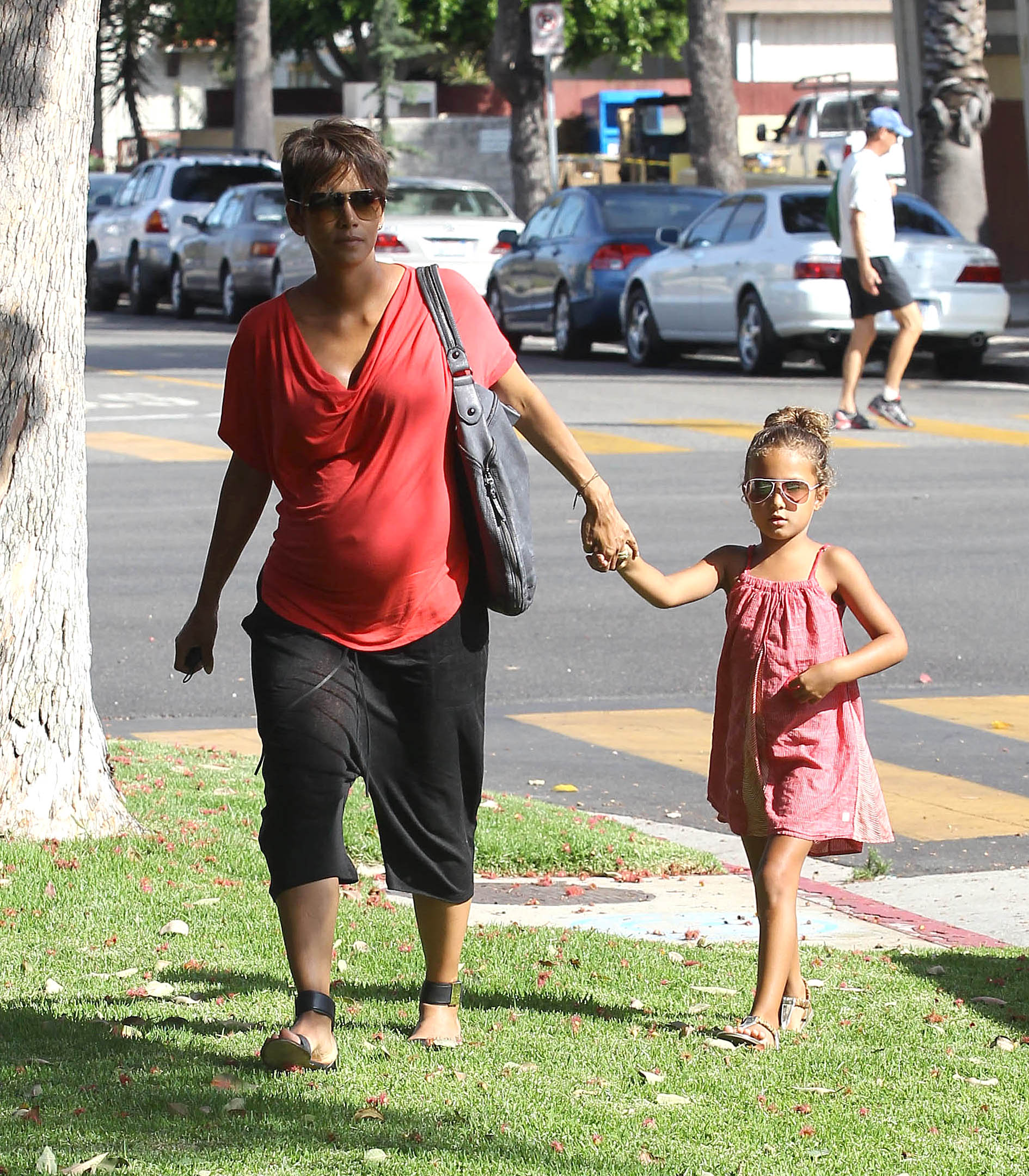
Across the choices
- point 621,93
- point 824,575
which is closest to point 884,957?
point 824,575

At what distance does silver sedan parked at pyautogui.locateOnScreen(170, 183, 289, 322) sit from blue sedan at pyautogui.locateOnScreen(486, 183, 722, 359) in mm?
4152

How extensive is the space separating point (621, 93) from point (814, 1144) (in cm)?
5385

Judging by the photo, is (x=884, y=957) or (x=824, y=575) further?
(x=884, y=957)

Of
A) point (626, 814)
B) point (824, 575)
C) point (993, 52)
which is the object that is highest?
point (993, 52)

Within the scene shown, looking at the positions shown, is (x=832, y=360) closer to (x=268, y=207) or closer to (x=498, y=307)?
(x=498, y=307)

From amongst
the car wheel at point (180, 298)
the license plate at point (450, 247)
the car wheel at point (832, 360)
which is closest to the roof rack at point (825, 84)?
the car wheel at point (180, 298)

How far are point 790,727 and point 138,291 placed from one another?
1091 inches

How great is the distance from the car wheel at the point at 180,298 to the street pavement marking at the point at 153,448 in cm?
1366

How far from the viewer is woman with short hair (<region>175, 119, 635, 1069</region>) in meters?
4.12

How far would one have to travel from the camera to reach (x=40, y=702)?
19.3 feet

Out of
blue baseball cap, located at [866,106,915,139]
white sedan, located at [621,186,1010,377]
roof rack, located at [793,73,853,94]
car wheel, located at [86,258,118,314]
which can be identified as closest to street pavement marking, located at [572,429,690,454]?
blue baseball cap, located at [866,106,915,139]

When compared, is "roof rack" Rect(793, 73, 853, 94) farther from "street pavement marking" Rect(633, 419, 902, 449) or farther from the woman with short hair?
the woman with short hair

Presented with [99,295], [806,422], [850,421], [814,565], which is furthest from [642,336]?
[814,565]

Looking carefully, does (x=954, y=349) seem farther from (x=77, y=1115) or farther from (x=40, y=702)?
(x=77, y=1115)
